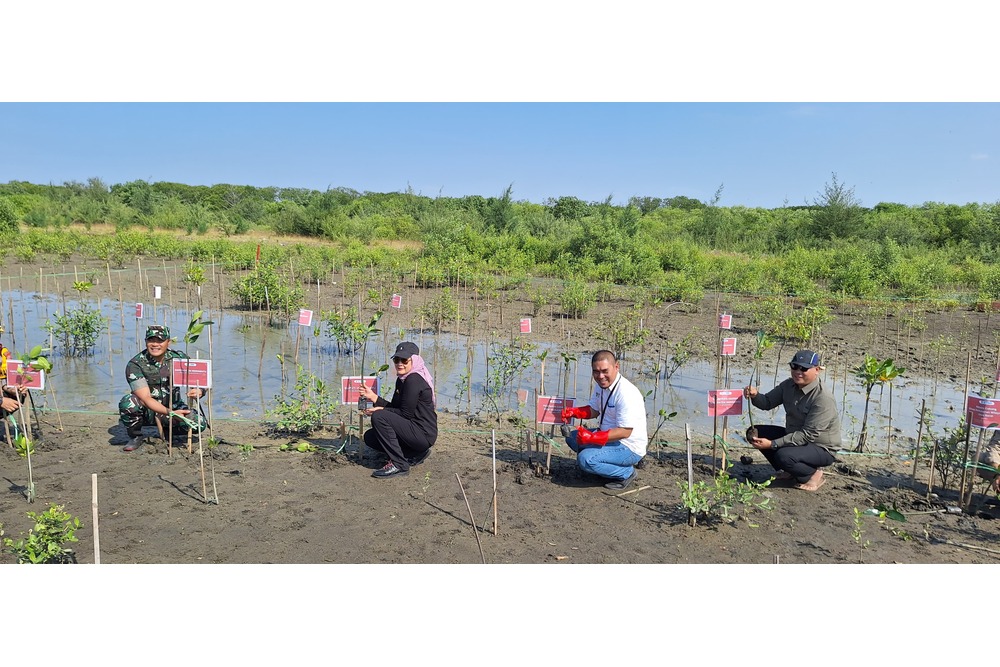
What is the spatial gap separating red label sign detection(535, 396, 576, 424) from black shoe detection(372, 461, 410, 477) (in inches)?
43.0

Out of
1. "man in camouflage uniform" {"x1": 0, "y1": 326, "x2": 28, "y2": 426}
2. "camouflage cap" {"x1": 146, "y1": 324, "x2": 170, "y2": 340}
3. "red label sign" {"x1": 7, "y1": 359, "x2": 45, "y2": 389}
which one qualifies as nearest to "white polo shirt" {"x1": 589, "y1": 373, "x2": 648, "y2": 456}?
"camouflage cap" {"x1": 146, "y1": 324, "x2": 170, "y2": 340}

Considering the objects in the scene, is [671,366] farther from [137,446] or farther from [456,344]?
[137,446]

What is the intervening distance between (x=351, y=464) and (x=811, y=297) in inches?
465

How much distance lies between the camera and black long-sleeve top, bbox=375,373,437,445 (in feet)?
17.2

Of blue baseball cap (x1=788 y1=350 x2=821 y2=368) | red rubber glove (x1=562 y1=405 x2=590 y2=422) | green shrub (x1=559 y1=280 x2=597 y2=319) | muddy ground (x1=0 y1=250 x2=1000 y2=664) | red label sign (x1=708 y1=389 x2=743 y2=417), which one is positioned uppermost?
green shrub (x1=559 y1=280 x2=597 y2=319)

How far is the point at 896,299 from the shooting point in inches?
587

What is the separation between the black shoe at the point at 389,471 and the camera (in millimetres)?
5125

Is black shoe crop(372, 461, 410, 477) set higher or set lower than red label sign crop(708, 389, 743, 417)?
lower

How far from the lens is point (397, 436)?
5.22m

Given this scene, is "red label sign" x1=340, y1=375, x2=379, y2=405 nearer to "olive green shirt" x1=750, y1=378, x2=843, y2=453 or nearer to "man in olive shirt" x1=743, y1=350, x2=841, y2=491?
"man in olive shirt" x1=743, y1=350, x2=841, y2=491

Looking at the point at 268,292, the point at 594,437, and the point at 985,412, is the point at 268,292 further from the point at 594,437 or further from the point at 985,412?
the point at 985,412

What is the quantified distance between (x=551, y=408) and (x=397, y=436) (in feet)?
3.79

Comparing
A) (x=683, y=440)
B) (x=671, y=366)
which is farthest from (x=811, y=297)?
(x=683, y=440)

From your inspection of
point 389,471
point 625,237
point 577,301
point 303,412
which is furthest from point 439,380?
point 625,237
